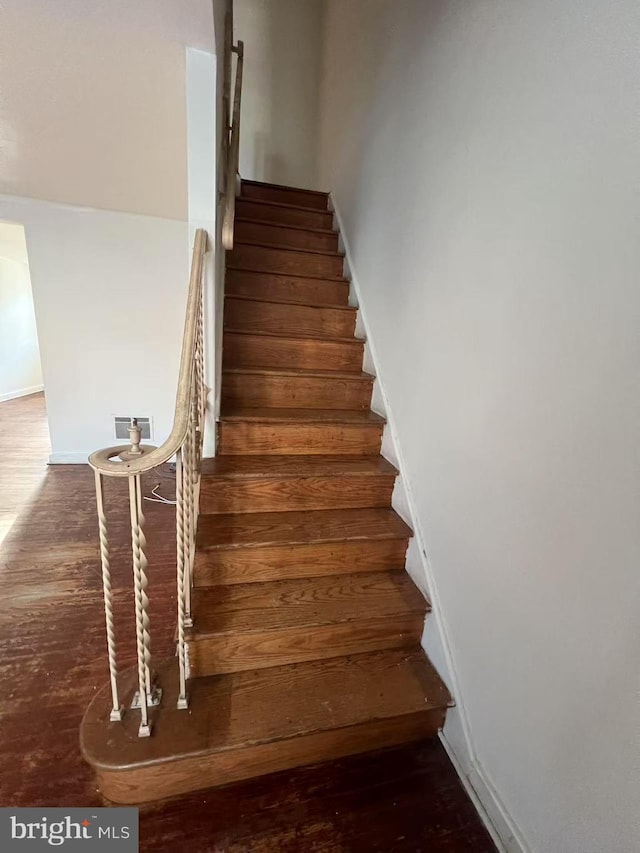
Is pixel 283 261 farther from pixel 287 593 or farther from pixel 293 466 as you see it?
pixel 287 593

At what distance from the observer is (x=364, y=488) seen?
173cm

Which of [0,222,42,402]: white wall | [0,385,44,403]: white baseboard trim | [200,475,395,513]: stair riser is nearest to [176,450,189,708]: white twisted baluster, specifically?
[200,475,395,513]: stair riser

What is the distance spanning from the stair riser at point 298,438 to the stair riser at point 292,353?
17.2 inches

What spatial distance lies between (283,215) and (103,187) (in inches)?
46.4

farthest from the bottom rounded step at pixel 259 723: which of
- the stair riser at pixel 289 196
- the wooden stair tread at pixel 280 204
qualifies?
the stair riser at pixel 289 196

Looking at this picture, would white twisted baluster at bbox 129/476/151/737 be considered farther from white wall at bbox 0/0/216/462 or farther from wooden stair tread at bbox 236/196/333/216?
wooden stair tread at bbox 236/196/333/216

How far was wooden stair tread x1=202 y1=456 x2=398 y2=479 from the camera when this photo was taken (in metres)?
1.58

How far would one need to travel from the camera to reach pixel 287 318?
7.20ft

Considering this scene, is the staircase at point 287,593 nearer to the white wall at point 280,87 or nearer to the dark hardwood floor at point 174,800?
the dark hardwood floor at point 174,800

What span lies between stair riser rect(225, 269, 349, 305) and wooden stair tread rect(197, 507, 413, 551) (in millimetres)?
1302

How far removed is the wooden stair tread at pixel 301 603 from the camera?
50.9 inches

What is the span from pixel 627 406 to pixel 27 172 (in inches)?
126

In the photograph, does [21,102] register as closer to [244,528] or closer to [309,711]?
[244,528]

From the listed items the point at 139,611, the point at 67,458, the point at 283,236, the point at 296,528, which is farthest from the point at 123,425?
the point at 139,611
